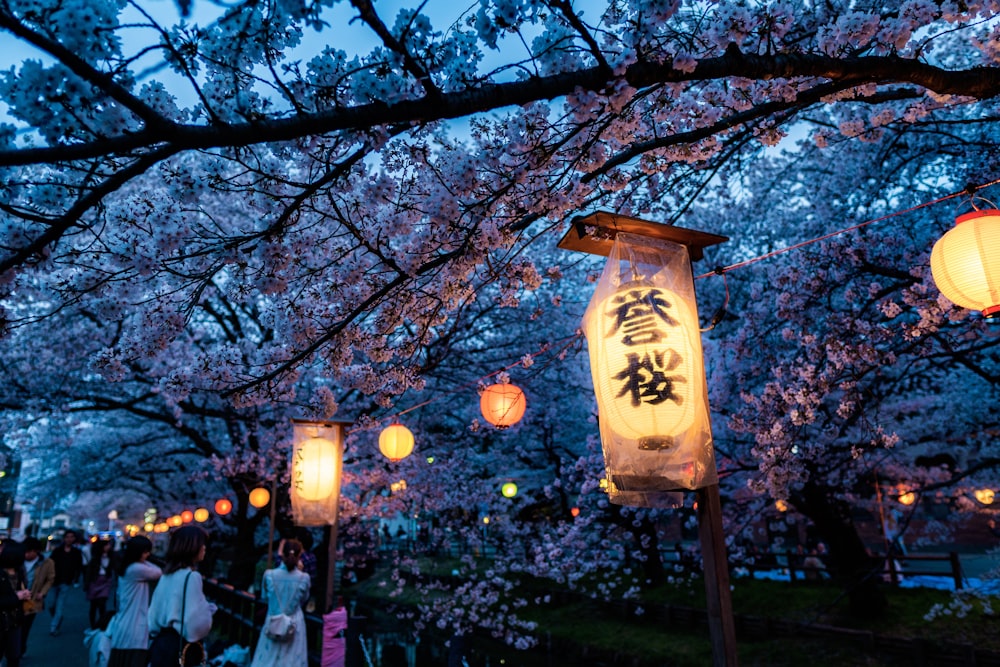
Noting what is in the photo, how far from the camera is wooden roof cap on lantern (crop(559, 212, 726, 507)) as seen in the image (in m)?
3.81

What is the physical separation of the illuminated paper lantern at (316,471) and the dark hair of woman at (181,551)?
11.7 feet

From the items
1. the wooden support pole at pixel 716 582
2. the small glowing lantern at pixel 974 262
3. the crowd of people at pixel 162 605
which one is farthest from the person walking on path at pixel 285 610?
the small glowing lantern at pixel 974 262

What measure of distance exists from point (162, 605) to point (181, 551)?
1.50 feet

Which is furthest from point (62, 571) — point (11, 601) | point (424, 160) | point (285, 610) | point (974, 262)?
point (974, 262)

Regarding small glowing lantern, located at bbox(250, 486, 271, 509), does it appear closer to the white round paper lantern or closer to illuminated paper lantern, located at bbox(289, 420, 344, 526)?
illuminated paper lantern, located at bbox(289, 420, 344, 526)

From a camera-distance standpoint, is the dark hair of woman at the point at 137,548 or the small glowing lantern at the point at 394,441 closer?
the dark hair of woman at the point at 137,548

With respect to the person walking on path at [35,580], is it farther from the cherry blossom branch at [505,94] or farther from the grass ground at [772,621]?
the grass ground at [772,621]

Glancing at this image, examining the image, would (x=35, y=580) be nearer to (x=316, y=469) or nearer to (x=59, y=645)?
(x=316, y=469)

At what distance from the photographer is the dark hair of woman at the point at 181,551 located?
5.26 m

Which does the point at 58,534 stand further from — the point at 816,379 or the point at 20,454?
the point at 816,379

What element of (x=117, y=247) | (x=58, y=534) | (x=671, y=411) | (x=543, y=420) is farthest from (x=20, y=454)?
(x=58, y=534)

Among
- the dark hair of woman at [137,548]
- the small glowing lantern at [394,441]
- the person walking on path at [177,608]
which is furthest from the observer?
the small glowing lantern at [394,441]

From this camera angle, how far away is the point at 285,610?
22.7ft

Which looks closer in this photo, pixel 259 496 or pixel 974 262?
pixel 974 262
